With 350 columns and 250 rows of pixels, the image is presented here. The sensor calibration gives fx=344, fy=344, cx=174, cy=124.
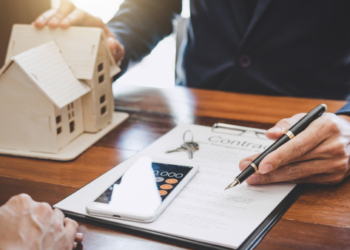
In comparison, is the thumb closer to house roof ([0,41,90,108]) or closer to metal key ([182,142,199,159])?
house roof ([0,41,90,108])

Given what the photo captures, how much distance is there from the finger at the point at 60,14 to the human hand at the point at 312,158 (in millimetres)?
605

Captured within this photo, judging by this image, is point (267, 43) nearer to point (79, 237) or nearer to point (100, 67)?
point (100, 67)

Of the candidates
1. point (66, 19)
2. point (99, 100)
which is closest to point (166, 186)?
point (99, 100)

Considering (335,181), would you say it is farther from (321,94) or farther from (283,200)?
(321,94)

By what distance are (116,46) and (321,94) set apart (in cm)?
78

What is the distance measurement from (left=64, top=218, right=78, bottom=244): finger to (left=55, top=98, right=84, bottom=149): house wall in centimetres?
31

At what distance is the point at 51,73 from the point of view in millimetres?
787

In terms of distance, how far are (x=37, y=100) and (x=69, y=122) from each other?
10 cm

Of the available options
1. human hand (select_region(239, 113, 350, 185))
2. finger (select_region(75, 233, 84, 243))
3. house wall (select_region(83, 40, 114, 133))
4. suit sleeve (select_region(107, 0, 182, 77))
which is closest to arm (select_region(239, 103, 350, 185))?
human hand (select_region(239, 113, 350, 185))

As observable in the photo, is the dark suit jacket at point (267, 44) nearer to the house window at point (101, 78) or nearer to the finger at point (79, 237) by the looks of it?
the house window at point (101, 78)

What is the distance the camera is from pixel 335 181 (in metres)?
→ 0.66

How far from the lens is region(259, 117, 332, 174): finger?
2.02 ft

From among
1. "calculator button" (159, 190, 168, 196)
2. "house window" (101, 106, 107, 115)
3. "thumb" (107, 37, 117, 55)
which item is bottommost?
"calculator button" (159, 190, 168, 196)

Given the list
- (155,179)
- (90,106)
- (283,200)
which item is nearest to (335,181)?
(283,200)
